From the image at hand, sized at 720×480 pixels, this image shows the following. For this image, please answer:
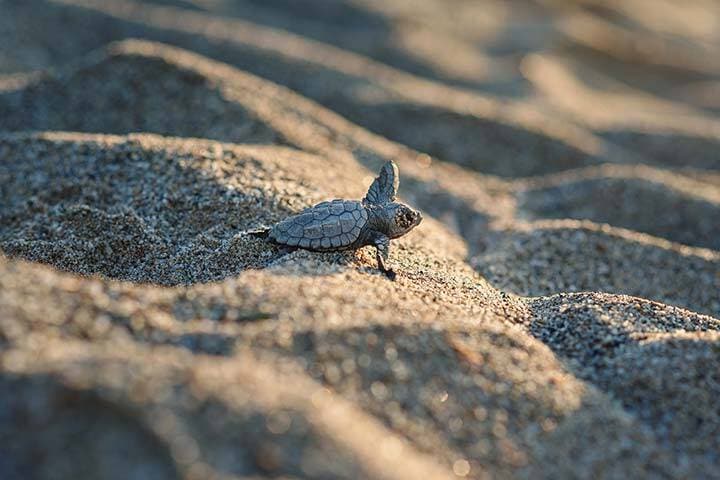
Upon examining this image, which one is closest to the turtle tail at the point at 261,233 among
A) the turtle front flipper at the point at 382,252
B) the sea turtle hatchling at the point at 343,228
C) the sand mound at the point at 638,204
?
the sea turtle hatchling at the point at 343,228

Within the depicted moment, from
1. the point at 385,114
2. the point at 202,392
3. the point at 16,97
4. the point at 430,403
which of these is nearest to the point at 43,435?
the point at 202,392

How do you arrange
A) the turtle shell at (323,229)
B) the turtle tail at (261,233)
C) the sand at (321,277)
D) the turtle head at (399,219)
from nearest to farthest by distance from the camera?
the sand at (321,277) < the turtle shell at (323,229) < the turtle tail at (261,233) < the turtle head at (399,219)

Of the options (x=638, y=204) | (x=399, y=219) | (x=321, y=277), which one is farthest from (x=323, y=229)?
(x=638, y=204)

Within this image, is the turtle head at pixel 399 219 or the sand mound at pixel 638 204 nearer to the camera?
the turtle head at pixel 399 219

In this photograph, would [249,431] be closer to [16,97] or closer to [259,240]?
[259,240]

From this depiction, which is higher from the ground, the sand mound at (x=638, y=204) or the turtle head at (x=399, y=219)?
the turtle head at (x=399, y=219)

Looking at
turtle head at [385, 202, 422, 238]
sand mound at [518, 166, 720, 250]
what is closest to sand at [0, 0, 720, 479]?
sand mound at [518, 166, 720, 250]

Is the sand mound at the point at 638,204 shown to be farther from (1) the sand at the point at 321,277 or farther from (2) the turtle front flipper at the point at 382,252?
(2) the turtle front flipper at the point at 382,252
